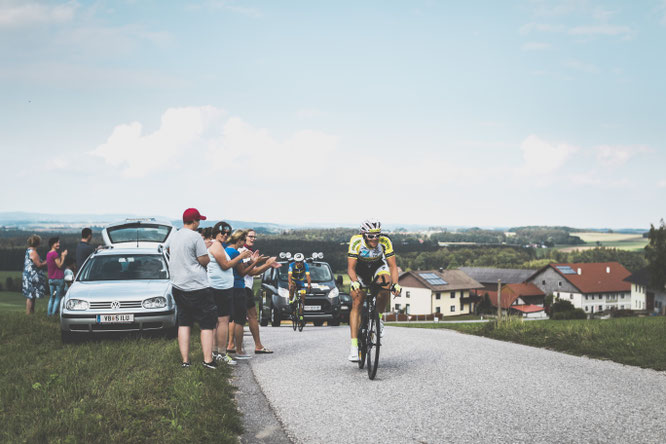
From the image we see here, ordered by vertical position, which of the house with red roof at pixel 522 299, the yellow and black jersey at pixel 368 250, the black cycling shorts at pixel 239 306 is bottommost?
the house with red roof at pixel 522 299

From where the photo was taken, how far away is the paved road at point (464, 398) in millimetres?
5031

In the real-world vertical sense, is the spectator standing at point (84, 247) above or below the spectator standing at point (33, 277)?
above

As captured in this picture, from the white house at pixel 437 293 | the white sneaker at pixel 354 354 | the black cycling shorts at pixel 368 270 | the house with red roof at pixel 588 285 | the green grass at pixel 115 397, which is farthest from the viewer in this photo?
the house with red roof at pixel 588 285

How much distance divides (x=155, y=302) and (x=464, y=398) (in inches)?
265

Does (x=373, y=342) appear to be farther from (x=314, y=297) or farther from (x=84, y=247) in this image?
(x=314, y=297)

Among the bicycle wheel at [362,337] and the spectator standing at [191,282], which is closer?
the bicycle wheel at [362,337]

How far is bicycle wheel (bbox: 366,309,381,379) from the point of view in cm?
723

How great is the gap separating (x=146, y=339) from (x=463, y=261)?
150 meters

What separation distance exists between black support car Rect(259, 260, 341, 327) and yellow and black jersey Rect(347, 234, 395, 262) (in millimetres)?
9643

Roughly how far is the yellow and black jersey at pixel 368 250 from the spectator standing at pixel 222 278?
1.71 metres

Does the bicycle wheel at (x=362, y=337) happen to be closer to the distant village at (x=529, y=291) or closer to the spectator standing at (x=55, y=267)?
the spectator standing at (x=55, y=267)

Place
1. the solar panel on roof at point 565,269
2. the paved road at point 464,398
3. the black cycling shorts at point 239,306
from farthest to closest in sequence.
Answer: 1. the solar panel on roof at point 565,269
2. the black cycling shorts at point 239,306
3. the paved road at point 464,398

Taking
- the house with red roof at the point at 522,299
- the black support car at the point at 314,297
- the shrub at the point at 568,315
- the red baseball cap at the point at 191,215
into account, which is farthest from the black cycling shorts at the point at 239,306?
the house with red roof at the point at 522,299

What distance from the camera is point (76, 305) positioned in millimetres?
10688
